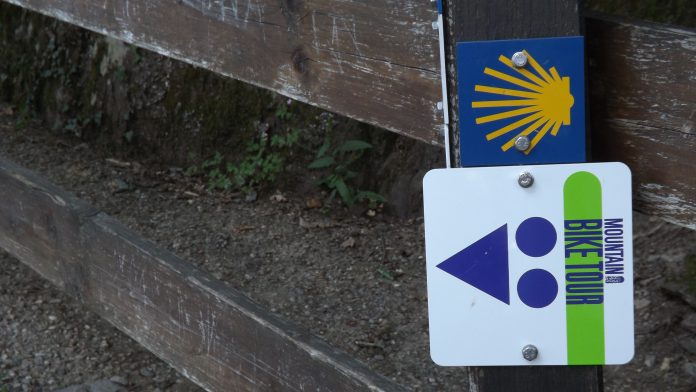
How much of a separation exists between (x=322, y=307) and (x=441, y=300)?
2.35 m

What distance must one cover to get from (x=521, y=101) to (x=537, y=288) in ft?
1.03

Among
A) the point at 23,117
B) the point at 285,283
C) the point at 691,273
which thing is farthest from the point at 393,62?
the point at 23,117

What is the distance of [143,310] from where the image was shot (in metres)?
2.46

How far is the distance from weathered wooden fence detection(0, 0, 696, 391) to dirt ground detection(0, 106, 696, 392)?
69cm

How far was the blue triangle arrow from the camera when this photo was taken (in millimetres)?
1499

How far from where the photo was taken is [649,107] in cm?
142

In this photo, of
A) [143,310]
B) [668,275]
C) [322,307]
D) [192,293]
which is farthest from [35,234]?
[668,275]

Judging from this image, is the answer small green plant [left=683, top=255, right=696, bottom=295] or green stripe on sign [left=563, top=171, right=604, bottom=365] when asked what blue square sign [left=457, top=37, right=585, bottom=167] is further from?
small green plant [left=683, top=255, right=696, bottom=295]

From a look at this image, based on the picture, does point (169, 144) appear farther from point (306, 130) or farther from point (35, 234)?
point (35, 234)

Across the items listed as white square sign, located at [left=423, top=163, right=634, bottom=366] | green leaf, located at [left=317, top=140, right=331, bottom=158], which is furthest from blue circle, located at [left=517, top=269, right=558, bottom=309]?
green leaf, located at [left=317, top=140, right=331, bottom=158]

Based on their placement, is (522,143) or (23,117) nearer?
(522,143)

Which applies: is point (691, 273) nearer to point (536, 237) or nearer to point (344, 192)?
point (344, 192)

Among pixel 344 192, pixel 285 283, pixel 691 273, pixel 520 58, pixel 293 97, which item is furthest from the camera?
pixel 344 192

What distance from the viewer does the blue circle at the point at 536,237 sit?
58.2 inches
